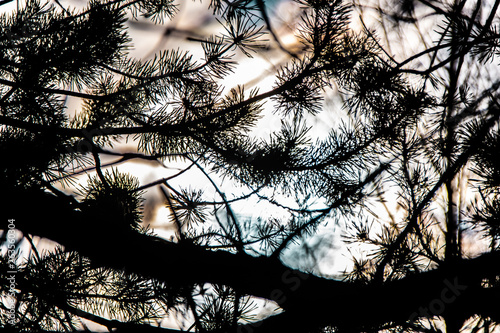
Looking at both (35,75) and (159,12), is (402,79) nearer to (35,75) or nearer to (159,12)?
(159,12)

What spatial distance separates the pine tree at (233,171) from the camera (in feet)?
2.48

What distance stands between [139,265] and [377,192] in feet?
2.36

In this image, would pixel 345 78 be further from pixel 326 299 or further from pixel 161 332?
pixel 161 332

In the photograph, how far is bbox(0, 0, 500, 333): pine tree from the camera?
2.48 feet

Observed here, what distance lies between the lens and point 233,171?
0.91 meters

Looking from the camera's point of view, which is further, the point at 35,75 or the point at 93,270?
the point at 93,270

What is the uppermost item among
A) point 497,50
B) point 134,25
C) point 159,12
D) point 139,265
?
point 134,25

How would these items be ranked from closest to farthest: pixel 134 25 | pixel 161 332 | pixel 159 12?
pixel 161 332, pixel 159 12, pixel 134 25

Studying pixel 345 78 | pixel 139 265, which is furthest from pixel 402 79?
pixel 139 265

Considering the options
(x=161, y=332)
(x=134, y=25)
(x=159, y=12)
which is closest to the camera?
(x=161, y=332)

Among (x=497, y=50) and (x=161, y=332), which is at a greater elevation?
(x=497, y=50)

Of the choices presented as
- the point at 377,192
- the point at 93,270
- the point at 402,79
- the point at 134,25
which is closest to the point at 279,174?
the point at 377,192

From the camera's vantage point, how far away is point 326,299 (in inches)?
30.8

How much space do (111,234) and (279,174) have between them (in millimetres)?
483
